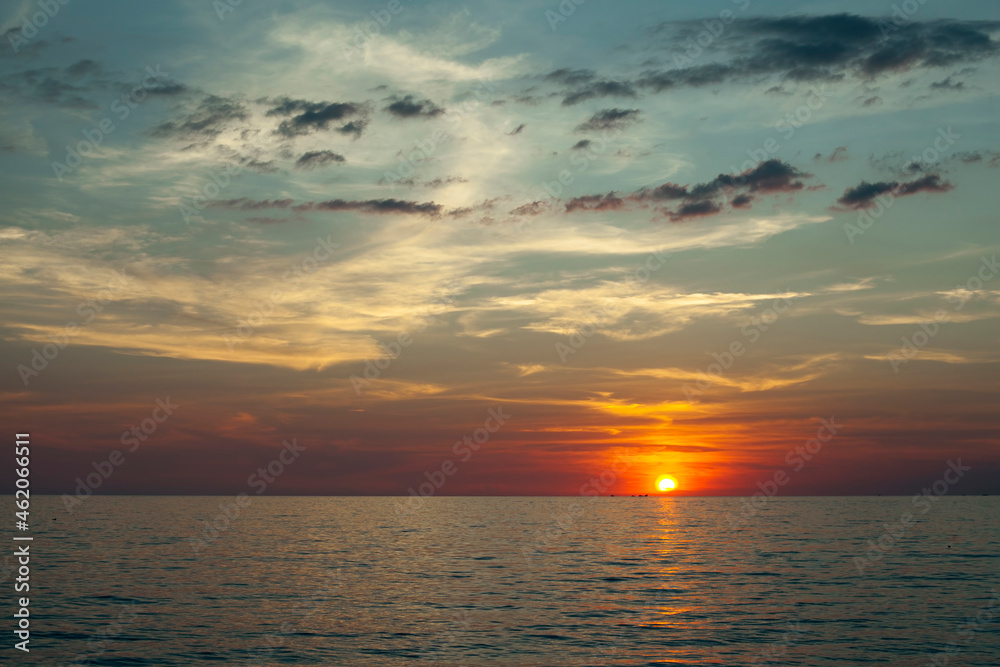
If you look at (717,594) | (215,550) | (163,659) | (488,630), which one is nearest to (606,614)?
(488,630)

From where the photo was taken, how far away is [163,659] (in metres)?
42.2

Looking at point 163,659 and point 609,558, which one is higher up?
point 609,558

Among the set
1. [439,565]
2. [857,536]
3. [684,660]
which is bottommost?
[684,660]

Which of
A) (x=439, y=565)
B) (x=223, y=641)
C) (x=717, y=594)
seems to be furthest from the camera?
(x=439, y=565)

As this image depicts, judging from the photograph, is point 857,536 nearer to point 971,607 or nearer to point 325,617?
point 971,607

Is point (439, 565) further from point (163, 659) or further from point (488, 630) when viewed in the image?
point (163, 659)

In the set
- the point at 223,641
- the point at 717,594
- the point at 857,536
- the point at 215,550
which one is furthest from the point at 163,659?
the point at 857,536

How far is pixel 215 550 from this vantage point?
103 meters

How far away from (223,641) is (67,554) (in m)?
61.2

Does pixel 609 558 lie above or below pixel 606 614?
above

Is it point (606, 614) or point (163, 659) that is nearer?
point (163, 659)

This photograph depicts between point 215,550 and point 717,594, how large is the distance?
233ft

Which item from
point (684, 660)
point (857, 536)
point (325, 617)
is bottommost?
point (684, 660)

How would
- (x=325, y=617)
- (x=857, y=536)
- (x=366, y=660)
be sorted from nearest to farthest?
(x=366, y=660), (x=325, y=617), (x=857, y=536)
